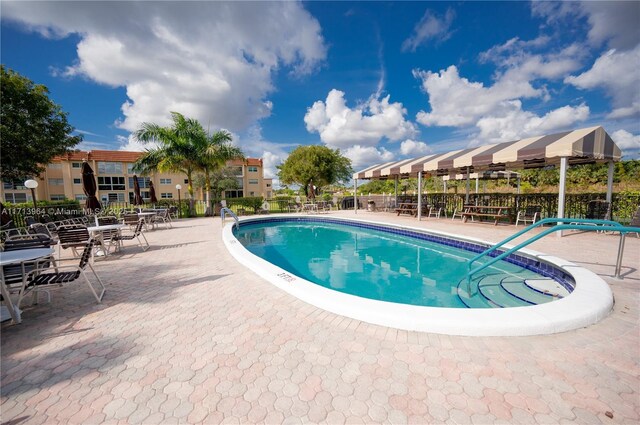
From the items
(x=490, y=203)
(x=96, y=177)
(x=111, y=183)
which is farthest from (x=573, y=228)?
(x=96, y=177)

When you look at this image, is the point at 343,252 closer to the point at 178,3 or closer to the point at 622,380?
the point at 622,380

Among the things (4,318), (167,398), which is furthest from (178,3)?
(167,398)

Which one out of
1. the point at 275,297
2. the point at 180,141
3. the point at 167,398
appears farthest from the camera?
the point at 180,141

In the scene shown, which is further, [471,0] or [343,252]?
[471,0]

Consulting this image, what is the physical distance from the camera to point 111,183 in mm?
37219

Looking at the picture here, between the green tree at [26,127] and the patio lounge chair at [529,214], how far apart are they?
68.6 ft

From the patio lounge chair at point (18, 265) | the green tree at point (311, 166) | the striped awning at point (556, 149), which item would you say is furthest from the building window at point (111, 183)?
the striped awning at point (556, 149)

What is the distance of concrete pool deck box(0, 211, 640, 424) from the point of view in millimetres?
1648

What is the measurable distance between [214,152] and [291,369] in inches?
670

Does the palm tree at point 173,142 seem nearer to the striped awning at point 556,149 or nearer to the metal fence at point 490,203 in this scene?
the metal fence at point 490,203

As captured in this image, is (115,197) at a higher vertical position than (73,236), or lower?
higher

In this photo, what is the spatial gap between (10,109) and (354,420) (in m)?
17.3

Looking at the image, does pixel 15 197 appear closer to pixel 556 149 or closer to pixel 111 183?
pixel 111 183

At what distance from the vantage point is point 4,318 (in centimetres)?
290
